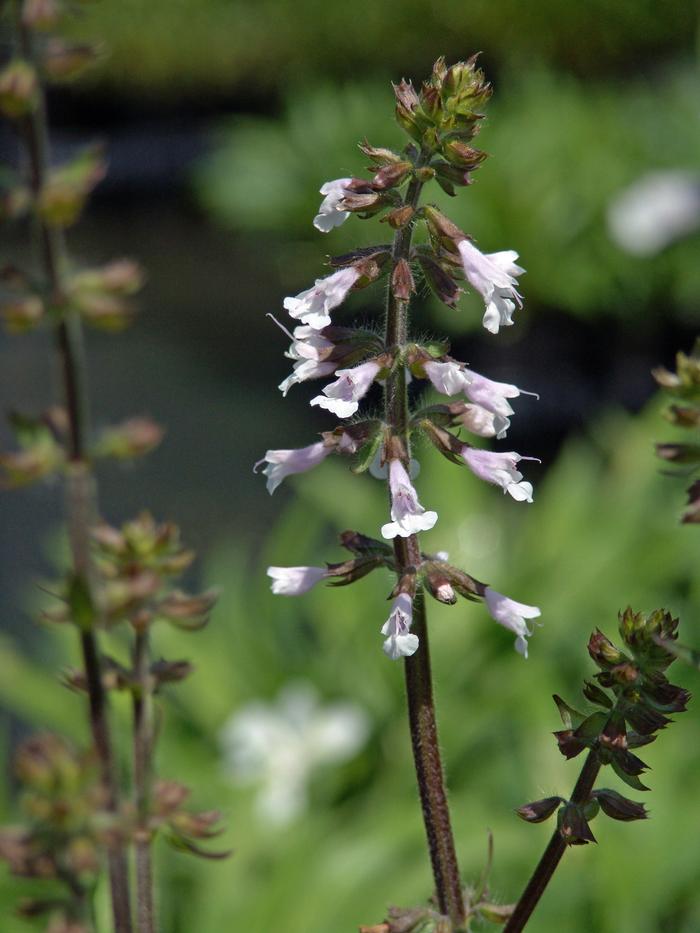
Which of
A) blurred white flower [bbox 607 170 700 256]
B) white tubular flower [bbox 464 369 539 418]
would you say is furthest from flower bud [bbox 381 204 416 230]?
blurred white flower [bbox 607 170 700 256]

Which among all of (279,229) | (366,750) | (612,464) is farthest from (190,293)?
(366,750)

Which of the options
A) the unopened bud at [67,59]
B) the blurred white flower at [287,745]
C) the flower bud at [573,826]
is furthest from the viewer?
the blurred white flower at [287,745]

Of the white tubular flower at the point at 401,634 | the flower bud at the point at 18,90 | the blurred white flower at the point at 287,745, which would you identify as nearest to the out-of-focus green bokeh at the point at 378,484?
the blurred white flower at the point at 287,745

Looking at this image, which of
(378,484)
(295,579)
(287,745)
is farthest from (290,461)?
(378,484)

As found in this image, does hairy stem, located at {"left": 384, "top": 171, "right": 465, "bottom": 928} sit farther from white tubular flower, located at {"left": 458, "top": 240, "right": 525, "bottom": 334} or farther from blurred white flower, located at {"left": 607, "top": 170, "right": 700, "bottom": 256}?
blurred white flower, located at {"left": 607, "top": 170, "right": 700, "bottom": 256}

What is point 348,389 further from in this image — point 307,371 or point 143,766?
point 143,766

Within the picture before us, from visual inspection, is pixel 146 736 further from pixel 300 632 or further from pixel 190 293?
pixel 190 293

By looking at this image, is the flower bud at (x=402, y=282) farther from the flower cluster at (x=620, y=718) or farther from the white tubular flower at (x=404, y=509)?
the flower cluster at (x=620, y=718)

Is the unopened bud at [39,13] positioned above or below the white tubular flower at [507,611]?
above
